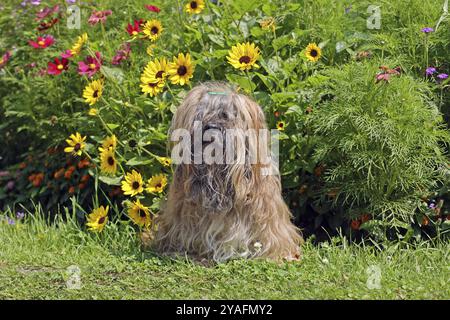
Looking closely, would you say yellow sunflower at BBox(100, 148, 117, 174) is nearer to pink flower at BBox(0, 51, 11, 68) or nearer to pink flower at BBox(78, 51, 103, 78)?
pink flower at BBox(78, 51, 103, 78)

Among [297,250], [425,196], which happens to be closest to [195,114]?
[297,250]

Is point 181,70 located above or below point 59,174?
above

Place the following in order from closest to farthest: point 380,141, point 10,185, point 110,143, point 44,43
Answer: point 380,141
point 110,143
point 44,43
point 10,185

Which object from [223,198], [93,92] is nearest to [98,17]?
[93,92]

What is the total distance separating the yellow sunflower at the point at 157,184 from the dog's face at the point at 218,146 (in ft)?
1.75

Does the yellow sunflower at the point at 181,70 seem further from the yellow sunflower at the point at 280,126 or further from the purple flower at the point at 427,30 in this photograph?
the purple flower at the point at 427,30

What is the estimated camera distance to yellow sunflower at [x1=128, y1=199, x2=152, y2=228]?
19.1 feet

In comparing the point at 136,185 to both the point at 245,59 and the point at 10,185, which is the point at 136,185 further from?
the point at 10,185

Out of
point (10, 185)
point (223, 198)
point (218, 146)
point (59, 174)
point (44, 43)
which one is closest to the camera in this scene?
point (218, 146)

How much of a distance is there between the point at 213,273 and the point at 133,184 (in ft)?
3.17

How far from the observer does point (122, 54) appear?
616 centimetres

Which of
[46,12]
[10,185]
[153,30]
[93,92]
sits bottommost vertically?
[10,185]

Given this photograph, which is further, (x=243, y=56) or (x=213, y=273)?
(x=243, y=56)
